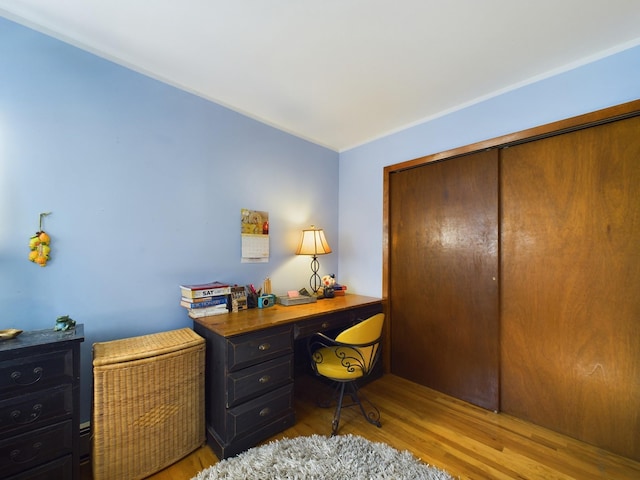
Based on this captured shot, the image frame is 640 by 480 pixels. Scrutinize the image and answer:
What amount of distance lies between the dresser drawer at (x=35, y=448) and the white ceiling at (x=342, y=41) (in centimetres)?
208

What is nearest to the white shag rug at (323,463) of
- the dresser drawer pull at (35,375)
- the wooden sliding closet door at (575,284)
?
the dresser drawer pull at (35,375)

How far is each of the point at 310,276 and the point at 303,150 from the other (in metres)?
1.35

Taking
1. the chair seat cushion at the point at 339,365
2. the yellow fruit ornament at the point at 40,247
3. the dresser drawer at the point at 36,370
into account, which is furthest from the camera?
the chair seat cushion at the point at 339,365

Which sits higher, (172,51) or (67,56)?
(172,51)

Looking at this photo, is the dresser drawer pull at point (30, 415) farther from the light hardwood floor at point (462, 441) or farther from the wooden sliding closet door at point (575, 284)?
the wooden sliding closet door at point (575, 284)

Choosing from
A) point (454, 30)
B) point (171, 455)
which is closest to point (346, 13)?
point (454, 30)

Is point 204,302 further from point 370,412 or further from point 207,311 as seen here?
point 370,412

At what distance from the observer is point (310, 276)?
9.37 feet

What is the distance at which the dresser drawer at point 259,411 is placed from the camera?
5.11 feet

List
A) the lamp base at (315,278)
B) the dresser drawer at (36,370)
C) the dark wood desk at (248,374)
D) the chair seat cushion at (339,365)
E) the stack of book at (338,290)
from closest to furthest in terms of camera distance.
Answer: the dresser drawer at (36,370), the dark wood desk at (248,374), the chair seat cushion at (339,365), the stack of book at (338,290), the lamp base at (315,278)

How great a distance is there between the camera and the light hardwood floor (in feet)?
4.86

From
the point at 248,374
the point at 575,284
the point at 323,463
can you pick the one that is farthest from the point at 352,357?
the point at 575,284

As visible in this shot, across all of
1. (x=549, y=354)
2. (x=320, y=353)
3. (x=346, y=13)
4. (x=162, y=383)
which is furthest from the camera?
(x=320, y=353)

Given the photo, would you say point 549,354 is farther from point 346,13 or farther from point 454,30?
point 346,13
